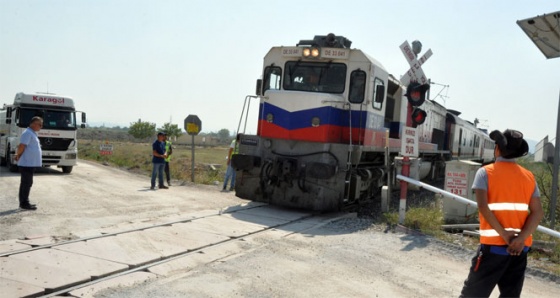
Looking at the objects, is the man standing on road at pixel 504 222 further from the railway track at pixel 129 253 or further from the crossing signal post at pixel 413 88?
the crossing signal post at pixel 413 88

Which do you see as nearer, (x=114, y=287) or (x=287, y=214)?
(x=114, y=287)

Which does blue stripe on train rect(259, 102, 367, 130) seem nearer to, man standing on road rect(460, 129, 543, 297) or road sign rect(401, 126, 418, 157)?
road sign rect(401, 126, 418, 157)

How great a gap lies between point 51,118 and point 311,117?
1088cm

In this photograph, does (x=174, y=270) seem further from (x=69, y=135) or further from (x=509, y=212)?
(x=69, y=135)

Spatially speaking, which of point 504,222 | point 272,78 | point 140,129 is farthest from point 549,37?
point 140,129

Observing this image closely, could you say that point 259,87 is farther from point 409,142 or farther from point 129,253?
point 129,253

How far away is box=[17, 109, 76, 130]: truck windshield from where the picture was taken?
1723 cm

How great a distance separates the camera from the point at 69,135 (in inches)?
701

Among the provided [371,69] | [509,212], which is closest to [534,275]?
[509,212]

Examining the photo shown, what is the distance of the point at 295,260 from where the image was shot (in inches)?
269

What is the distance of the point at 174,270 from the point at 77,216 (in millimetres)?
3794

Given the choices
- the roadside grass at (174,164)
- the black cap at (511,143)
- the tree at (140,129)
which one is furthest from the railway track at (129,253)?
the tree at (140,129)

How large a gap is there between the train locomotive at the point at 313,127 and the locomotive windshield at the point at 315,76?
0.02 meters

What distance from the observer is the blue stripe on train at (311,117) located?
10.9m
